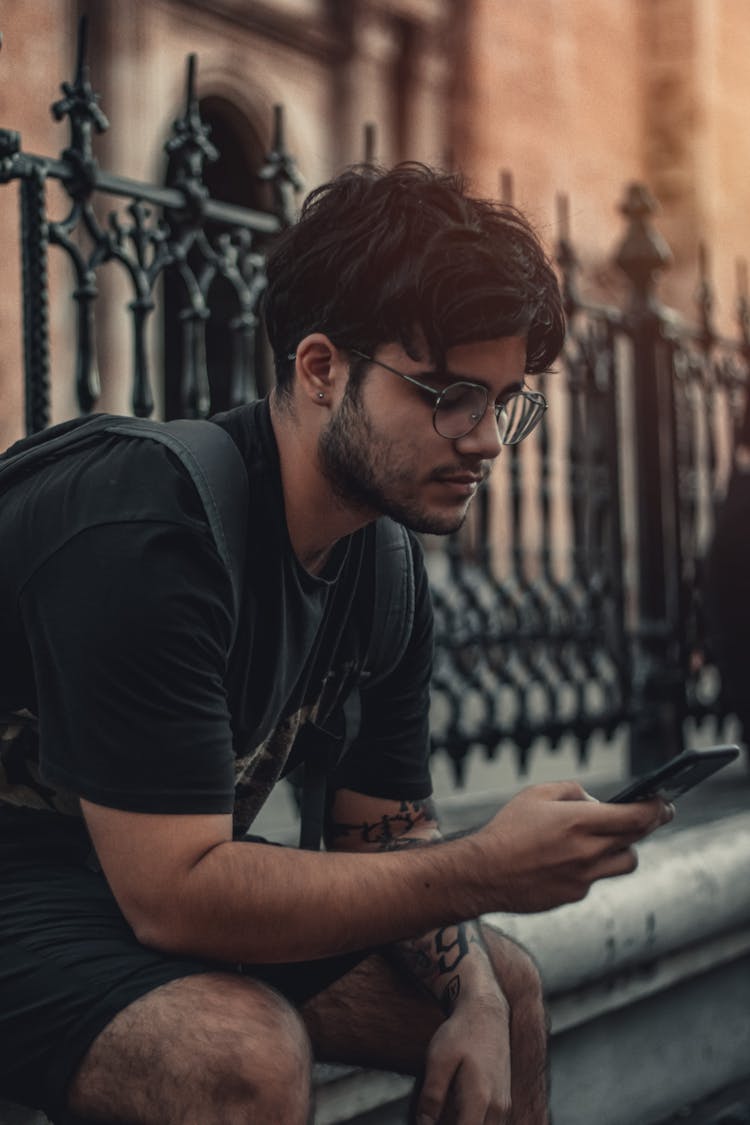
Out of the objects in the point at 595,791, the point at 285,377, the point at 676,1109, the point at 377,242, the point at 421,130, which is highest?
the point at 421,130

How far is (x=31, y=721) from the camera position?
6.37 ft

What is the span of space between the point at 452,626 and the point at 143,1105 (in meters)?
3.21

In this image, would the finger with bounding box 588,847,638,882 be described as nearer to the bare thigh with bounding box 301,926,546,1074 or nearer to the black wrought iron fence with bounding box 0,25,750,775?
the bare thigh with bounding box 301,926,546,1074

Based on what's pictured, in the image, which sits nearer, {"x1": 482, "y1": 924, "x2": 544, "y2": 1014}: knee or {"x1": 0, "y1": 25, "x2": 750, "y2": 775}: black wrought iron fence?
{"x1": 482, "y1": 924, "x2": 544, "y2": 1014}: knee

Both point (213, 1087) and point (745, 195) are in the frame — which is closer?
point (213, 1087)

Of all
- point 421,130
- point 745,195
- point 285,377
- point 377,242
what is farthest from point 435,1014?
point 745,195

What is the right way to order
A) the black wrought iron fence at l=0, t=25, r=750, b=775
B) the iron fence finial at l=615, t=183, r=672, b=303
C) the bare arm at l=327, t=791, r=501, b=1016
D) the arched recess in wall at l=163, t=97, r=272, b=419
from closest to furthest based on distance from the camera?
the bare arm at l=327, t=791, r=501, b=1016, the black wrought iron fence at l=0, t=25, r=750, b=775, the iron fence finial at l=615, t=183, r=672, b=303, the arched recess in wall at l=163, t=97, r=272, b=419

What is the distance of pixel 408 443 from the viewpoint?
2104 mm

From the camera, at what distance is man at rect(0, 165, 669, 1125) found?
5.90ft

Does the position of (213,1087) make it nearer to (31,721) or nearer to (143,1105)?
(143,1105)

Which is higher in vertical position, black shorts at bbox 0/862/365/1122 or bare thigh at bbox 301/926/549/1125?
black shorts at bbox 0/862/365/1122

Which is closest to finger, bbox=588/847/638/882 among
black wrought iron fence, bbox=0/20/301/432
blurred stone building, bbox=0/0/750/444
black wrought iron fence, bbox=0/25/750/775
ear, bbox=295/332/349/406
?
ear, bbox=295/332/349/406

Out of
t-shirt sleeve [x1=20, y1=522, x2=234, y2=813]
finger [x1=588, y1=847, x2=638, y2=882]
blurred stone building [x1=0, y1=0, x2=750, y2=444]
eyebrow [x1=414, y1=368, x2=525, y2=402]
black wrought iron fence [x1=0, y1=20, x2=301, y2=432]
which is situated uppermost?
blurred stone building [x1=0, y1=0, x2=750, y2=444]

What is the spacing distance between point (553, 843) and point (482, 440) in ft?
1.77
